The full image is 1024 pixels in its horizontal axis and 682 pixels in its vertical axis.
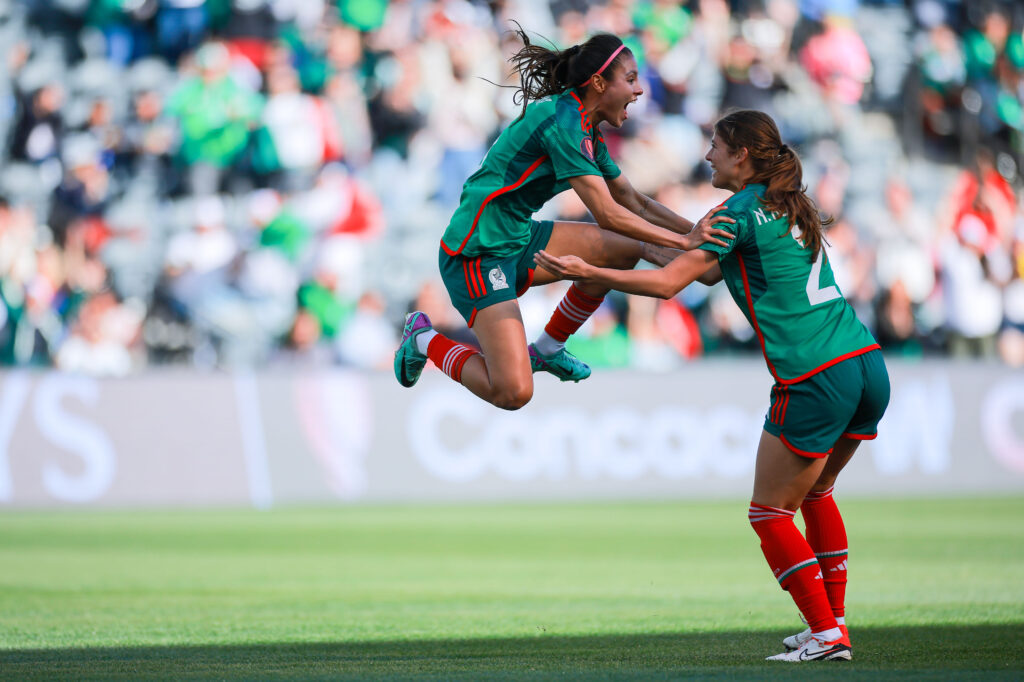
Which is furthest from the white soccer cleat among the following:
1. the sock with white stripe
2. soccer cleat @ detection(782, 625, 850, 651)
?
the sock with white stripe

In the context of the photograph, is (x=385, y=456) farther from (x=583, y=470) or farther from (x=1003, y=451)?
(x=1003, y=451)

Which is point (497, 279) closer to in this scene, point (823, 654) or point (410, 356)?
point (410, 356)

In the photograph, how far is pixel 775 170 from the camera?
5.15 meters

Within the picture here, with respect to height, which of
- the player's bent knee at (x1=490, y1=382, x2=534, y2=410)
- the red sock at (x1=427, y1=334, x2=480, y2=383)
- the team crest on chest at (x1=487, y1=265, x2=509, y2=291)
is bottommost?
the player's bent knee at (x1=490, y1=382, x2=534, y2=410)

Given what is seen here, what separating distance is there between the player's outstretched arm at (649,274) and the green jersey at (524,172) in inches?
29.0

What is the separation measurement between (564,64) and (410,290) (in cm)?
854

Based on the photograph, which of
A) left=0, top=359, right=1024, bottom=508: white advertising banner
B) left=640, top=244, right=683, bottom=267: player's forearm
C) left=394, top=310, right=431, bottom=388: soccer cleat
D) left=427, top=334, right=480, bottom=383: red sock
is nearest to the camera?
left=640, top=244, right=683, bottom=267: player's forearm

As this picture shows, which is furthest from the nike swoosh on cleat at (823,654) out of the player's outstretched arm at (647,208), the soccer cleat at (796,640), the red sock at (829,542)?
the player's outstretched arm at (647,208)

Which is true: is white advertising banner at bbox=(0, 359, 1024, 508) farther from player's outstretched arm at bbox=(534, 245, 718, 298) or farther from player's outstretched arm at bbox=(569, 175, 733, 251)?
player's outstretched arm at bbox=(534, 245, 718, 298)

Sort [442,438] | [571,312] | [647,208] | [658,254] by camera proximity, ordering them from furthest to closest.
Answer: [442,438]
[571,312]
[647,208]
[658,254]

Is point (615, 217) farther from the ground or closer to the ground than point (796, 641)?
farther from the ground

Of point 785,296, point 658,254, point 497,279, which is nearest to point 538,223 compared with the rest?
point 497,279

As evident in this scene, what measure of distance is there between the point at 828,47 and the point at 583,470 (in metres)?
6.84

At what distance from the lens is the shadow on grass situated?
4582 millimetres
